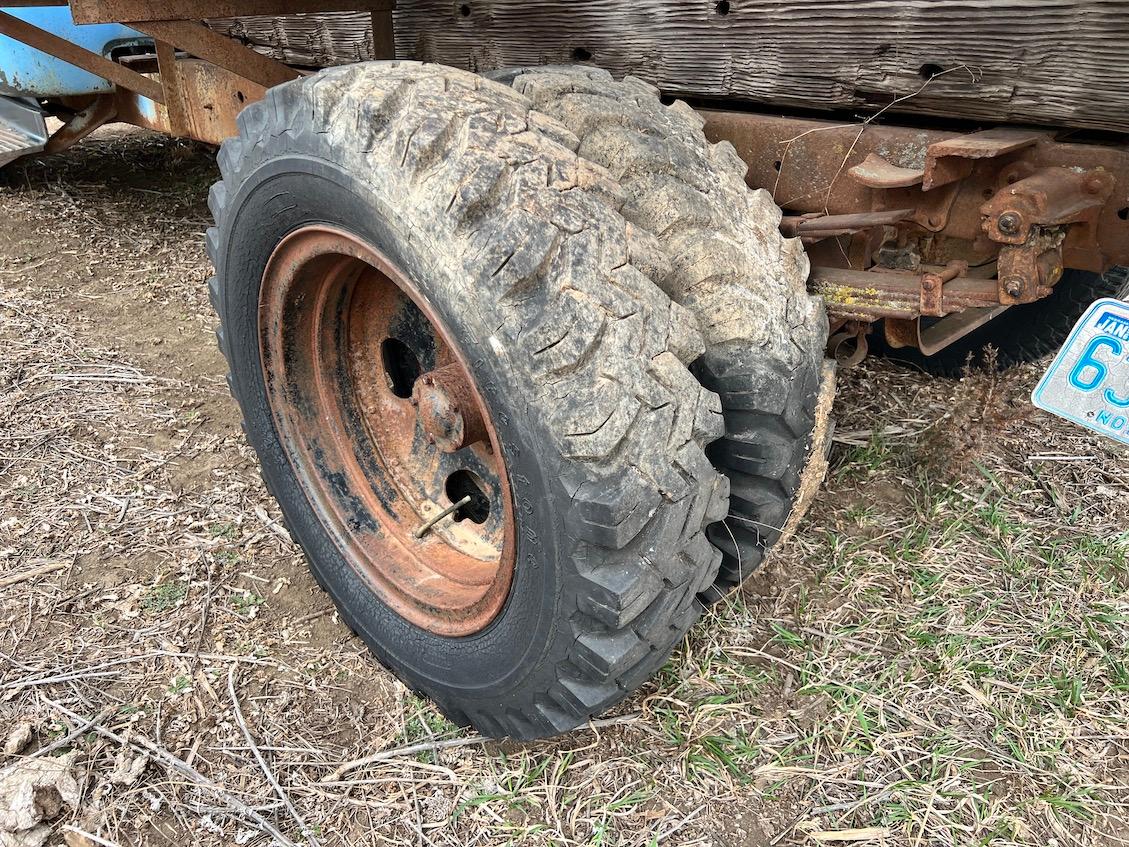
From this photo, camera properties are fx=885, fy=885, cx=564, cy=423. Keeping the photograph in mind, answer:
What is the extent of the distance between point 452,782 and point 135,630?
985mm

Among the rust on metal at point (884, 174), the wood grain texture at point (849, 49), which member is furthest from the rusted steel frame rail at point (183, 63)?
the rust on metal at point (884, 174)

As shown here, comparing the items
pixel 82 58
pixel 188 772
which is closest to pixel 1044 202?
pixel 188 772

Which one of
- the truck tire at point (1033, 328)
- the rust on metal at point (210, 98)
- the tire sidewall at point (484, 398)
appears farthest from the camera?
the rust on metal at point (210, 98)

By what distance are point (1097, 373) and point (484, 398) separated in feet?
3.35

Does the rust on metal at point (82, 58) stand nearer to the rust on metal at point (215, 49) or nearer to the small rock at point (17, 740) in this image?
the rust on metal at point (215, 49)

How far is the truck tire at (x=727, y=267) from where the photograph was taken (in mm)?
1743

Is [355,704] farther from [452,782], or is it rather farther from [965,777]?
[965,777]

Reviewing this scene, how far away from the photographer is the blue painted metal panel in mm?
4191

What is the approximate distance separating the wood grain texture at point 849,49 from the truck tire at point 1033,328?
4.10 feet

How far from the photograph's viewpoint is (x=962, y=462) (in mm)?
2703

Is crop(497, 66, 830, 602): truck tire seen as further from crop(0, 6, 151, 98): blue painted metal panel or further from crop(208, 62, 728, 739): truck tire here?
crop(0, 6, 151, 98): blue painted metal panel

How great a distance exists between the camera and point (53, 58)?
4.36 meters

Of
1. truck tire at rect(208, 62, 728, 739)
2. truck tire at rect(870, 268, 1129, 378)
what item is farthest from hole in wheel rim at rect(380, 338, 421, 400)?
truck tire at rect(870, 268, 1129, 378)

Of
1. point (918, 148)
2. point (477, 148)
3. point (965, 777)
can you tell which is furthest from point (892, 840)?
point (477, 148)
